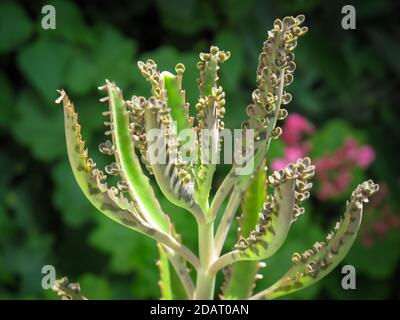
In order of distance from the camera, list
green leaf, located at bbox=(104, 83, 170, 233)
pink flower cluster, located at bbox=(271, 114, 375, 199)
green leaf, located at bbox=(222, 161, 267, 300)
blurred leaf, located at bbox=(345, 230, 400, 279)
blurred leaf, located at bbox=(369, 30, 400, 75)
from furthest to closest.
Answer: blurred leaf, located at bbox=(369, 30, 400, 75)
blurred leaf, located at bbox=(345, 230, 400, 279)
pink flower cluster, located at bbox=(271, 114, 375, 199)
green leaf, located at bbox=(222, 161, 267, 300)
green leaf, located at bbox=(104, 83, 170, 233)

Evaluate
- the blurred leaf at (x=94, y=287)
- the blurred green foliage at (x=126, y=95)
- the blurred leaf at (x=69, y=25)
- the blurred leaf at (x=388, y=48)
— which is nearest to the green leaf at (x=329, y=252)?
the blurred leaf at (x=94, y=287)

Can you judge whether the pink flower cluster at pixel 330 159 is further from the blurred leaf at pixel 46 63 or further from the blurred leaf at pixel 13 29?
the blurred leaf at pixel 13 29

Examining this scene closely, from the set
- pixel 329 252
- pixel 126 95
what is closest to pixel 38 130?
pixel 126 95

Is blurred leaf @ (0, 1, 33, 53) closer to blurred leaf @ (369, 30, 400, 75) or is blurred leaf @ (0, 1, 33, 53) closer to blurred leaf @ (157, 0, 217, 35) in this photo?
blurred leaf @ (157, 0, 217, 35)

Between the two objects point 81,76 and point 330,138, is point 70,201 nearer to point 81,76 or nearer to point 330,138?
point 81,76

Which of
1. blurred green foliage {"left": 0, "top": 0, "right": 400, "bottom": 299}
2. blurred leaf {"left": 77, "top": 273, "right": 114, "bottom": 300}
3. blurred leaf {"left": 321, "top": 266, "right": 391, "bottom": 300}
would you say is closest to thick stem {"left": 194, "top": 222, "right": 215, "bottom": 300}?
blurred leaf {"left": 77, "top": 273, "right": 114, "bottom": 300}
